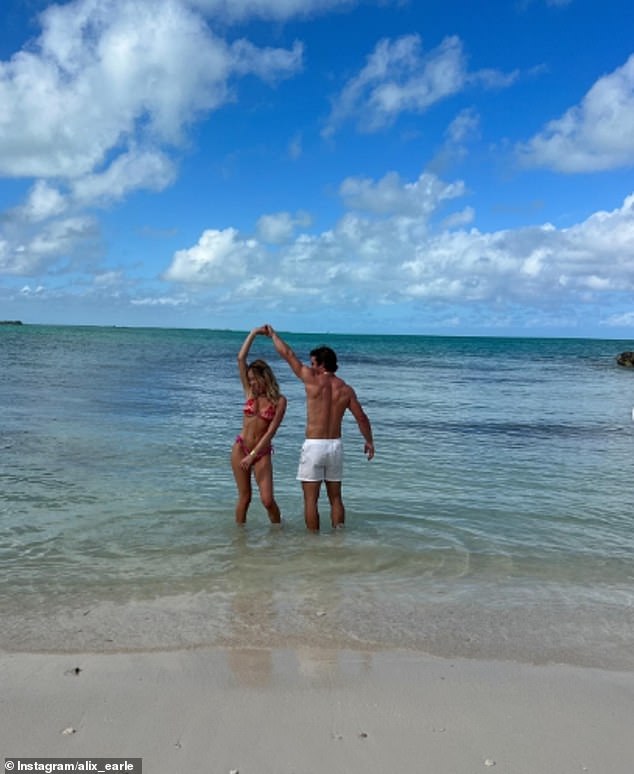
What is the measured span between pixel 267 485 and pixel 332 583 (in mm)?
1717

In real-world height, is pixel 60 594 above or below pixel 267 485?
below

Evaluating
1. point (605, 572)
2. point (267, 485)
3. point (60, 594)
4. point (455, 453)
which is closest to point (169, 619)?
point (60, 594)

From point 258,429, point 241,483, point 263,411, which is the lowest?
point 241,483

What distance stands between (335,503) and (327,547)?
68 cm

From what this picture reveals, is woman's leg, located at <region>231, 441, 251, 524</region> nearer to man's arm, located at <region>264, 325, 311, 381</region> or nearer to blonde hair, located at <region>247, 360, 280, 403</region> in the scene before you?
blonde hair, located at <region>247, 360, 280, 403</region>

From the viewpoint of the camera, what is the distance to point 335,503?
24.2 feet

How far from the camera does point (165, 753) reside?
3.24 metres

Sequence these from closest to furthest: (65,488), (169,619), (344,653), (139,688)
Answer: (139,688), (344,653), (169,619), (65,488)

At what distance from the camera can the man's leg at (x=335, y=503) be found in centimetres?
733

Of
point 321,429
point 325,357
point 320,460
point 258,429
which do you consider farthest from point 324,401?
point 258,429

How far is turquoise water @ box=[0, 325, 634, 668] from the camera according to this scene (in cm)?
482

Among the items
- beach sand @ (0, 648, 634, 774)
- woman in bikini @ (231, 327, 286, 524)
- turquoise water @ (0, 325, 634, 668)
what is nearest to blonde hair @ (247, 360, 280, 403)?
woman in bikini @ (231, 327, 286, 524)

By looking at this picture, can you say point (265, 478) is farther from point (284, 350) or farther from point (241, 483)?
point (284, 350)

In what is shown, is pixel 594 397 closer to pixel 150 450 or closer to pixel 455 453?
pixel 455 453
